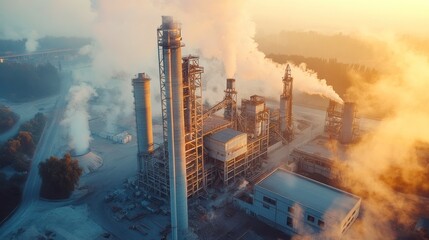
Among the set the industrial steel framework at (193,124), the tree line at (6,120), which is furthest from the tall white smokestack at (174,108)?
the tree line at (6,120)

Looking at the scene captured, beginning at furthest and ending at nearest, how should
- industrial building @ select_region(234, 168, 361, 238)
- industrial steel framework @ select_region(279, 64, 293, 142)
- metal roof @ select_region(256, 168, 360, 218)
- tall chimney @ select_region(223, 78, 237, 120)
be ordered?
industrial steel framework @ select_region(279, 64, 293, 142) → tall chimney @ select_region(223, 78, 237, 120) → metal roof @ select_region(256, 168, 360, 218) → industrial building @ select_region(234, 168, 361, 238)

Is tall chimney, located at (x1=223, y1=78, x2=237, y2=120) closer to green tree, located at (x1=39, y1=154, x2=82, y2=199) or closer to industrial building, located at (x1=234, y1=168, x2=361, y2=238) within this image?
industrial building, located at (x1=234, y1=168, x2=361, y2=238)

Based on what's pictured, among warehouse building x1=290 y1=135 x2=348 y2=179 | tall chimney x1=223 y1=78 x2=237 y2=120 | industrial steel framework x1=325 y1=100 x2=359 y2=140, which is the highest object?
tall chimney x1=223 y1=78 x2=237 y2=120

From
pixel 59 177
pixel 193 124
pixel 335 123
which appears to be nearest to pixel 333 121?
pixel 335 123

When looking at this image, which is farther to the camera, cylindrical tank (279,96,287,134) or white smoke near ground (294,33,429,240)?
cylindrical tank (279,96,287,134)

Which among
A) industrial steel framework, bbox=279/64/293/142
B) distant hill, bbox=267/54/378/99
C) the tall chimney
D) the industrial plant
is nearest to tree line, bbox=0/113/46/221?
the industrial plant

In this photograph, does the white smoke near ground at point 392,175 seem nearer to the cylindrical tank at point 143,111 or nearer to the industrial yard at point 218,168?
the industrial yard at point 218,168
